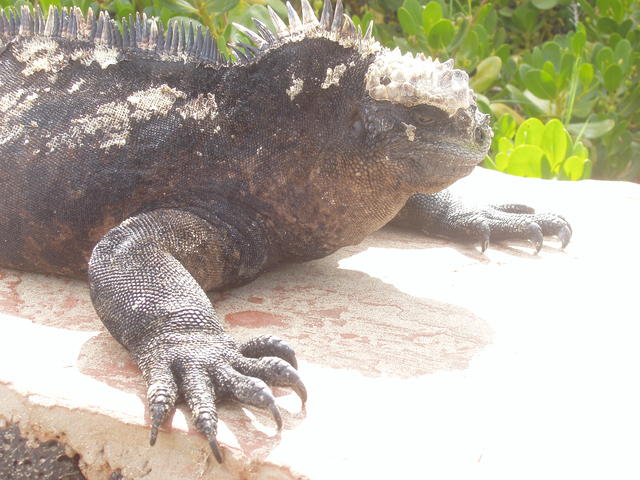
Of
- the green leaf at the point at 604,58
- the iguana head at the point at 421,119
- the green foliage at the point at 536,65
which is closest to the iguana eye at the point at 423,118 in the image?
the iguana head at the point at 421,119

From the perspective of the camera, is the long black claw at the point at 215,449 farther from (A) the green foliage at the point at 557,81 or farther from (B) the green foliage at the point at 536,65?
(A) the green foliage at the point at 557,81

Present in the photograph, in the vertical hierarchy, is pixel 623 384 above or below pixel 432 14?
below

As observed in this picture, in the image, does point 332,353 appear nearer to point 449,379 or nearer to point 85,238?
point 449,379

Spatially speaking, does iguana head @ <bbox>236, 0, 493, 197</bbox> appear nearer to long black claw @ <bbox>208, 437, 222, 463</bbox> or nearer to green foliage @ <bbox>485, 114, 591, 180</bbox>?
long black claw @ <bbox>208, 437, 222, 463</bbox>

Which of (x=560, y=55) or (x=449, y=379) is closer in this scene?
(x=449, y=379)

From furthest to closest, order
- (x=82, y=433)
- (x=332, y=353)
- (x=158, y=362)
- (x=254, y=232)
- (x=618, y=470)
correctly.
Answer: (x=254, y=232) < (x=332, y=353) < (x=158, y=362) < (x=82, y=433) < (x=618, y=470)

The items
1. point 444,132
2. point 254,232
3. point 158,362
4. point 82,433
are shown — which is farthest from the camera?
point 254,232

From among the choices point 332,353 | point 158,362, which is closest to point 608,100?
point 332,353
